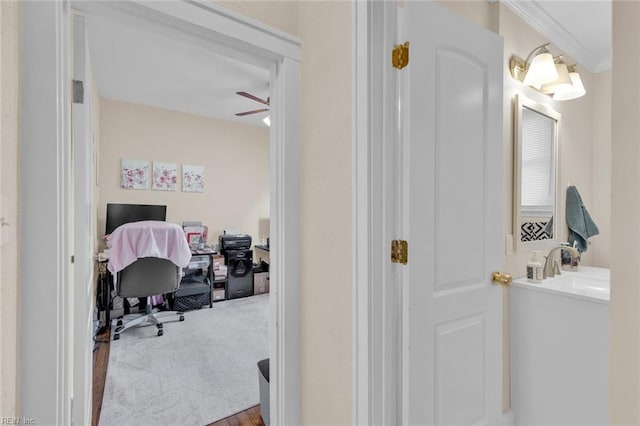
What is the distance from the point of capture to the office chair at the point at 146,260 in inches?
118

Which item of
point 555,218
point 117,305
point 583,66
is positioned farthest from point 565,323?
point 117,305

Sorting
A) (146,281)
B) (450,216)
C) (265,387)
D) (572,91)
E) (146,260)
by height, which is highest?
(572,91)

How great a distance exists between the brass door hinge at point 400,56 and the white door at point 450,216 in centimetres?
2

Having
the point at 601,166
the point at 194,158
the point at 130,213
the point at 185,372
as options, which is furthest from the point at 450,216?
the point at 194,158

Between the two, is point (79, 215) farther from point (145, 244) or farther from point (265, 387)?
point (145, 244)

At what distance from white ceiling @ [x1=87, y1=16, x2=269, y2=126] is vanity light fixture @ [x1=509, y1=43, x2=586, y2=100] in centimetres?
214

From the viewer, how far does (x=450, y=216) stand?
1225 mm

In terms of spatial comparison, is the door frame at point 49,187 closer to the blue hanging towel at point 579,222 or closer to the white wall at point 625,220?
the white wall at point 625,220

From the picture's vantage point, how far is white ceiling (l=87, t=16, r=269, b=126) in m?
2.64

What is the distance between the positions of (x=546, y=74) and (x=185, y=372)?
3139 mm

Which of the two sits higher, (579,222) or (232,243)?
(579,222)

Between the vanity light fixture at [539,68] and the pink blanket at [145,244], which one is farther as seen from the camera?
the pink blanket at [145,244]

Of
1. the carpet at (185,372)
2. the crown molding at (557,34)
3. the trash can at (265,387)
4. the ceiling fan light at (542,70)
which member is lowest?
the carpet at (185,372)

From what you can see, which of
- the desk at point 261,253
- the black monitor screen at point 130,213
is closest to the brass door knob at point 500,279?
the desk at point 261,253
